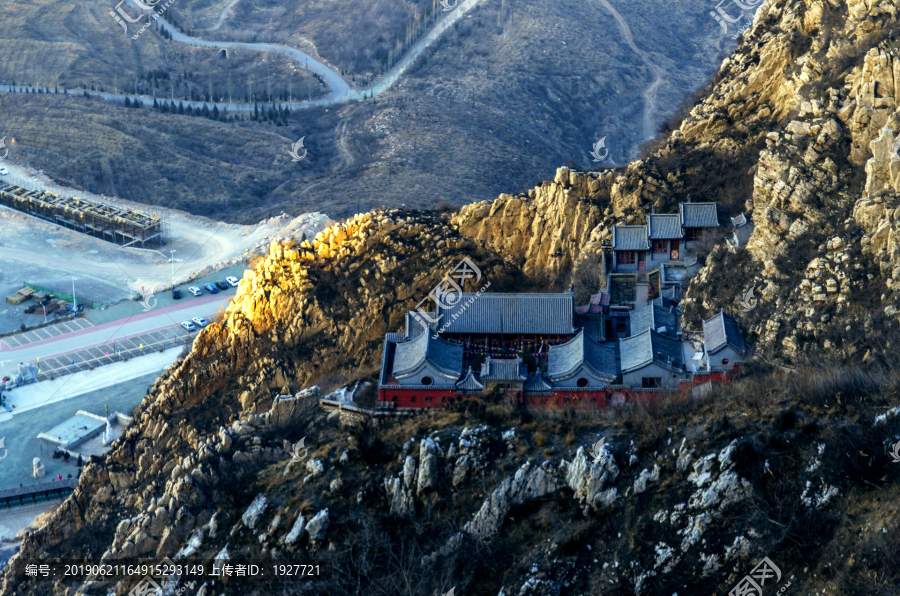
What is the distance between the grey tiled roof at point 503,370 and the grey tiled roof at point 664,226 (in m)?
13.1

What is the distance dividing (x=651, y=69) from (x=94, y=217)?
80580 millimetres

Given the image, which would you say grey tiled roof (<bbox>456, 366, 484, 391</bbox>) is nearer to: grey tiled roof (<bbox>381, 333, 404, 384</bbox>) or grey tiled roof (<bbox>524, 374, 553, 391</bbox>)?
grey tiled roof (<bbox>524, 374, 553, 391</bbox>)

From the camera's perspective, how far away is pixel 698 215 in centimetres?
5375

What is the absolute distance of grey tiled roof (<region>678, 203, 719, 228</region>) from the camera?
53406mm

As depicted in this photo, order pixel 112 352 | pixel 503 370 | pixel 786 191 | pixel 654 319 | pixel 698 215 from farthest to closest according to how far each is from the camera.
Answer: pixel 112 352
pixel 698 215
pixel 786 191
pixel 654 319
pixel 503 370

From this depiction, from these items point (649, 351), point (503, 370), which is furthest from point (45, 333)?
point (649, 351)

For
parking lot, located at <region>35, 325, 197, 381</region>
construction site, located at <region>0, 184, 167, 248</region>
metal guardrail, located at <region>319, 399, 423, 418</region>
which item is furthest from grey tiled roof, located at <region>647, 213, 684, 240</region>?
construction site, located at <region>0, 184, 167, 248</region>

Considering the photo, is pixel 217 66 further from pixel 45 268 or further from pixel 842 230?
pixel 842 230

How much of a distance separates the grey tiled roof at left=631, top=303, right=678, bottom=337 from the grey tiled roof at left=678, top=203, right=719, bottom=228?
20.2 ft

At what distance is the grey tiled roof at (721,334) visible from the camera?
4350 centimetres

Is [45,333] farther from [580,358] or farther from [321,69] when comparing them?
[321,69]

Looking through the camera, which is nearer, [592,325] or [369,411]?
[369,411]

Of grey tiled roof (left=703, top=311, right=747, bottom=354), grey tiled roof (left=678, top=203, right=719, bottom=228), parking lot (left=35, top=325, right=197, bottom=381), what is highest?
grey tiled roof (left=678, top=203, right=719, bottom=228)

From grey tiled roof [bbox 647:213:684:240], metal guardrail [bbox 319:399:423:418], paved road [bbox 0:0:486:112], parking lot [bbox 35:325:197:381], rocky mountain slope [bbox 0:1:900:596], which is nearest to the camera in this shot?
rocky mountain slope [bbox 0:1:900:596]
